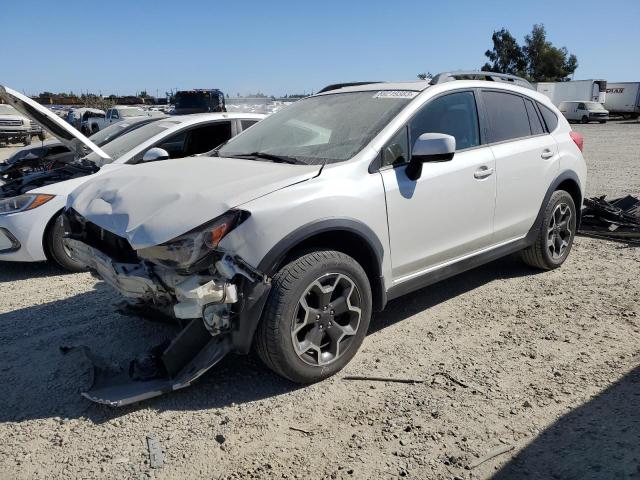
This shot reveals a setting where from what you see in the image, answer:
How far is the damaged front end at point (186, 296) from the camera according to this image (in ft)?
9.45

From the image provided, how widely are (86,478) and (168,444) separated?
1.32 feet

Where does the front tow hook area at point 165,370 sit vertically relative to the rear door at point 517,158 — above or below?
below

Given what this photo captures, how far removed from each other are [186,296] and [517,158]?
3.04 m

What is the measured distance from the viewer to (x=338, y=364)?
339 centimetres

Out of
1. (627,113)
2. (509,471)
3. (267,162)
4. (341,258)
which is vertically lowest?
(627,113)

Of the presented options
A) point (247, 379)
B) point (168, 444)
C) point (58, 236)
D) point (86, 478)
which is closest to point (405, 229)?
point (247, 379)

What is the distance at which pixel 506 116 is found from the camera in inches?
183

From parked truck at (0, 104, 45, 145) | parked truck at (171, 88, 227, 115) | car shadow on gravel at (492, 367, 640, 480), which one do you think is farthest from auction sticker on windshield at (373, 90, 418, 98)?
parked truck at (0, 104, 45, 145)

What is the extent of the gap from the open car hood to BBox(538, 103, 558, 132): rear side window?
4491 millimetres

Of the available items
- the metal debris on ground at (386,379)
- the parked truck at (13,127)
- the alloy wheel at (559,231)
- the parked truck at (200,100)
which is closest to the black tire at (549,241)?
the alloy wheel at (559,231)

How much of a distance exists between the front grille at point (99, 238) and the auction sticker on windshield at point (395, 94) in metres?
2.13

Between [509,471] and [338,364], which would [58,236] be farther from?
[509,471]

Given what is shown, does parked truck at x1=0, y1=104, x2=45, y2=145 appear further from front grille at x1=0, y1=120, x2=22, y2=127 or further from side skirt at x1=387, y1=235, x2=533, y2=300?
side skirt at x1=387, y1=235, x2=533, y2=300

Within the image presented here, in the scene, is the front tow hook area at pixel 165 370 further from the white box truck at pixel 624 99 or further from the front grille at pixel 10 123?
the white box truck at pixel 624 99
